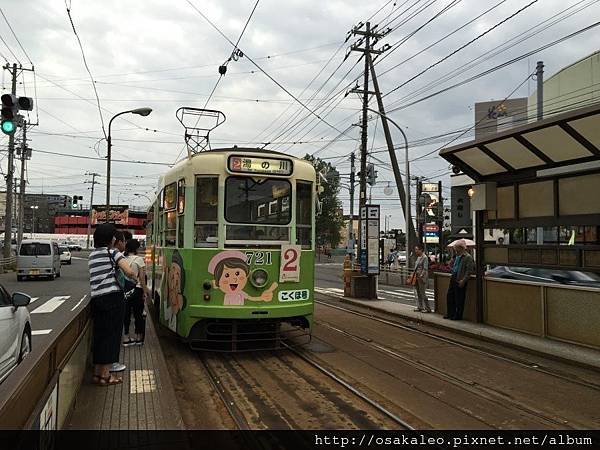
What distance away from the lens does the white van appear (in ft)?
78.2

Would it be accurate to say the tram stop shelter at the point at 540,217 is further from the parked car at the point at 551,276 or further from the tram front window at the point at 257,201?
the tram front window at the point at 257,201

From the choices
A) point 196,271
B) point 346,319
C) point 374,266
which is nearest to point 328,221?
point 374,266

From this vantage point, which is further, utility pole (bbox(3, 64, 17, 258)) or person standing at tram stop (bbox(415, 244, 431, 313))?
utility pole (bbox(3, 64, 17, 258))

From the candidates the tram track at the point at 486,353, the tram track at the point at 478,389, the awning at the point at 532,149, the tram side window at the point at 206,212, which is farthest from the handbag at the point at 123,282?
the awning at the point at 532,149

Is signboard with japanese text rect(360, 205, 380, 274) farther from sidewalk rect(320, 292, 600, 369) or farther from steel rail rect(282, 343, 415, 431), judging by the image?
steel rail rect(282, 343, 415, 431)

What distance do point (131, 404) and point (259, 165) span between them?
160 inches

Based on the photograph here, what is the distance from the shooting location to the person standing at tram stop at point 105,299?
565 centimetres

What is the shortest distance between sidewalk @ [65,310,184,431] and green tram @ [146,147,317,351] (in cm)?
130

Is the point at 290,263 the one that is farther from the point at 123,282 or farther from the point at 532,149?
the point at 532,149

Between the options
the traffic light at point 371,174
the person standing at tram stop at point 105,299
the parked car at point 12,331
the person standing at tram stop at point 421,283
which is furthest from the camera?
the traffic light at point 371,174

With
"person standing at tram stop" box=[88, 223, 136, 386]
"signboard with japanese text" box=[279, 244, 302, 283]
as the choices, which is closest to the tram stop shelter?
"signboard with japanese text" box=[279, 244, 302, 283]

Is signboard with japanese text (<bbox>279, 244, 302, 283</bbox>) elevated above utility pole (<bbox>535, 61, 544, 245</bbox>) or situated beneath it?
situated beneath

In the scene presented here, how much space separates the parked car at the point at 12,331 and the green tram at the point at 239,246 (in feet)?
A: 6.91
